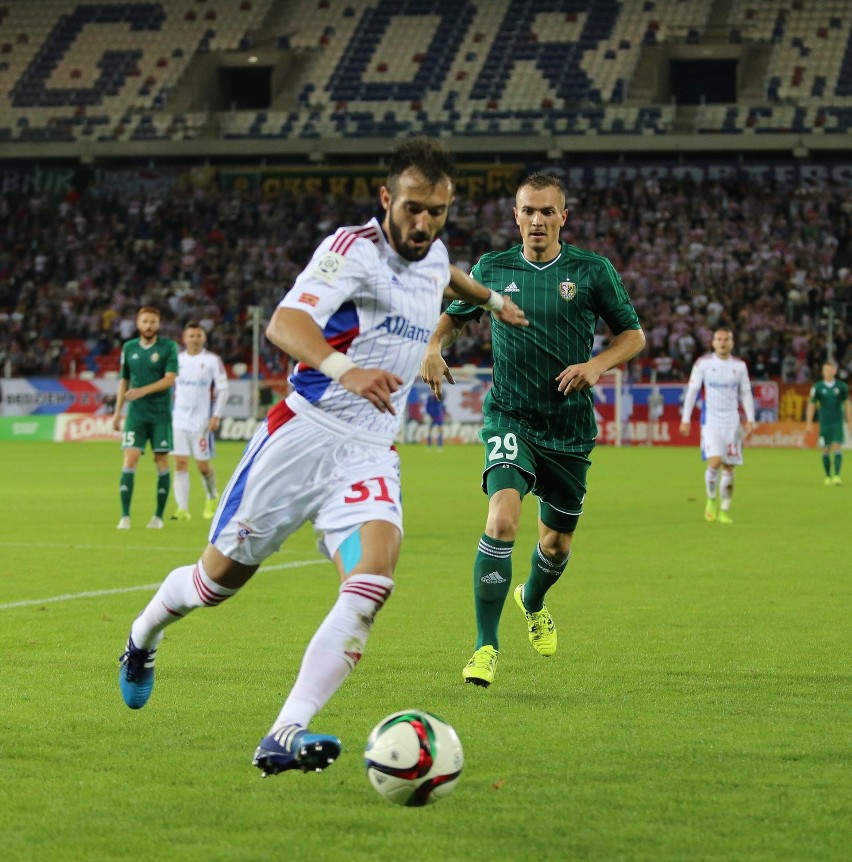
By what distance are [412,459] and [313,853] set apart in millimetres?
28088

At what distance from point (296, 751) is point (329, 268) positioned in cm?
171

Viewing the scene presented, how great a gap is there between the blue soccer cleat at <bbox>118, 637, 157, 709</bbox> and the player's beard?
1.94m

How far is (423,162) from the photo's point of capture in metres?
5.31

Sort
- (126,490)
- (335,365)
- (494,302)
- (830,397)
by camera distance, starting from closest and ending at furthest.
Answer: (335,365)
(494,302)
(126,490)
(830,397)

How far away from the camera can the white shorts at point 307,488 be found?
17.5 feet

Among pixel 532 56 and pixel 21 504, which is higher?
pixel 532 56

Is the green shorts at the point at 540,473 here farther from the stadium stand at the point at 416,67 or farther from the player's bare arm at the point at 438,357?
the stadium stand at the point at 416,67

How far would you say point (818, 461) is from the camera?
32406 mm

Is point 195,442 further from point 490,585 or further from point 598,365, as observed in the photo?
point 598,365

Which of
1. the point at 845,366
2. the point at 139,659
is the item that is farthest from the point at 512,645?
the point at 845,366

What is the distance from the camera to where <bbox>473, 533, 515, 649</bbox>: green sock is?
7.38m

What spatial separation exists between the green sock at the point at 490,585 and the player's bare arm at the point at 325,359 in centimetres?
235

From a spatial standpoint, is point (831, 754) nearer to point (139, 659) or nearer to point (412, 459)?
point (139, 659)

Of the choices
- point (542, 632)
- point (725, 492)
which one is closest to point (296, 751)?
point (542, 632)
